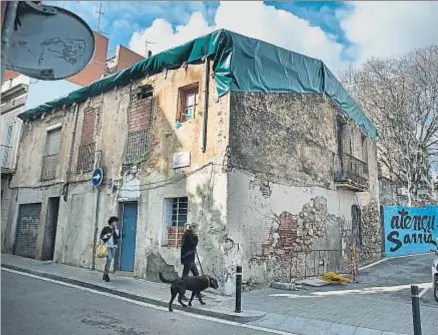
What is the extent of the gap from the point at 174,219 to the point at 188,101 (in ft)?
11.4

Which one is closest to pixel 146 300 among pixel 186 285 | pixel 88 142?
pixel 186 285

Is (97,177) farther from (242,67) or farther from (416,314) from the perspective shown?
(416,314)

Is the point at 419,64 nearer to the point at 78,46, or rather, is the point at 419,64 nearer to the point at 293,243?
the point at 293,243

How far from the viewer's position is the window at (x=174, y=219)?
10.0 meters

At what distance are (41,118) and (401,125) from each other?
20.5 metres

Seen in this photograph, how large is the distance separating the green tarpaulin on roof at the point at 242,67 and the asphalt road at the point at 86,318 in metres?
5.67

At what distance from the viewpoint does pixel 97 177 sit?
12.1m

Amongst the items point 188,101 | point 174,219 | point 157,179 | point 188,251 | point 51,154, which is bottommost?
point 188,251

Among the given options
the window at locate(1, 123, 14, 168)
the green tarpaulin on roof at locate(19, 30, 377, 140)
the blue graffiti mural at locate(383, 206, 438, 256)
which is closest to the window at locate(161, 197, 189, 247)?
the green tarpaulin on roof at locate(19, 30, 377, 140)

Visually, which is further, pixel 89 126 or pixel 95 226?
pixel 89 126

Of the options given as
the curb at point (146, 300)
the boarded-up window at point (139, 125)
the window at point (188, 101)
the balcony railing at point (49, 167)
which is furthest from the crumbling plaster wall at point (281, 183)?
the balcony railing at point (49, 167)

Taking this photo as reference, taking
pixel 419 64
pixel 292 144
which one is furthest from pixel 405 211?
pixel 292 144

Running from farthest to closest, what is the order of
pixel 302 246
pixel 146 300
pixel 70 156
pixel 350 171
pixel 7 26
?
1. pixel 350 171
2. pixel 70 156
3. pixel 302 246
4. pixel 146 300
5. pixel 7 26

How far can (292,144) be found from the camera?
11.3m
